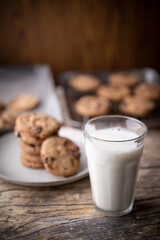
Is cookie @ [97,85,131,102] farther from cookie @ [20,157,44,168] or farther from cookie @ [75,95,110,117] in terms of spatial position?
cookie @ [20,157,44,168]

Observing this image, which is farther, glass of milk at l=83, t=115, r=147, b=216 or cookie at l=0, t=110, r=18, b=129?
cookie at l=0, t=110, r=18, b=129

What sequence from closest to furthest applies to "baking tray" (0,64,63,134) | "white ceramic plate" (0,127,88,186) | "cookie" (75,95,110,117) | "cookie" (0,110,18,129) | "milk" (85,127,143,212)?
"milk" (85,127,143,212) → "white ceramic plate" (0,127,88,186) → "cookie" (0,110,18,129) → "cookie" (75,95,110,117) → "baking tray" (0,64,63,134)

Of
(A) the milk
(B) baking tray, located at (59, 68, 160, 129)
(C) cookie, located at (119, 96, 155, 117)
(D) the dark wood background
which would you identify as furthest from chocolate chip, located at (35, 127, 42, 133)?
(D) the dark wood background

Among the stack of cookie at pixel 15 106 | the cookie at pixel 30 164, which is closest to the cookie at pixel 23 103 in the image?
the stack of cookie at pixel 15 106

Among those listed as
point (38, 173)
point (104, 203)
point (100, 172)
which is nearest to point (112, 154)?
point (100, 172)

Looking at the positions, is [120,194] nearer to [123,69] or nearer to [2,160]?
[2,160]

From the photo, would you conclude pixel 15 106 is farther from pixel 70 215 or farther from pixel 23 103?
pixel 70 215
